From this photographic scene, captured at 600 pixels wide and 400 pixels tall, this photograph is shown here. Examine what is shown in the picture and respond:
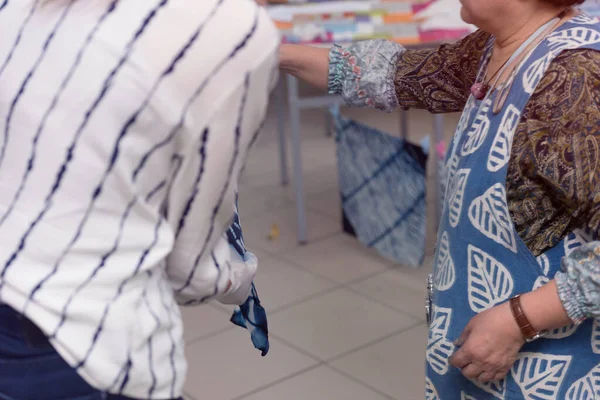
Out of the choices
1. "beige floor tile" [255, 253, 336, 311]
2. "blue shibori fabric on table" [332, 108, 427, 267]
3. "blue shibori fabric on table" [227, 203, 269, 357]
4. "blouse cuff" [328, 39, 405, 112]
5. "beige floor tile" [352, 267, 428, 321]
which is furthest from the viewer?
"blue shibori fabric on table" [332, 108, 427, 267]

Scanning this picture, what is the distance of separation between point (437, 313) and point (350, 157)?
6.85 ft

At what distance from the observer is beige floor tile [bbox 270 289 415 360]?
256 centimetres

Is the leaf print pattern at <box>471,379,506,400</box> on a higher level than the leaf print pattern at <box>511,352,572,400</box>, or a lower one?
lower

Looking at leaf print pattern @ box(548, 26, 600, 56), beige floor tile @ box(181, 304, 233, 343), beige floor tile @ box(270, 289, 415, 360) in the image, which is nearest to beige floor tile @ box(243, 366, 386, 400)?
beige floor tile @ box(270, 289, 415, 360)

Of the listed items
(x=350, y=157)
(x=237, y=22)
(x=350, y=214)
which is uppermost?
(x=237, y=22)

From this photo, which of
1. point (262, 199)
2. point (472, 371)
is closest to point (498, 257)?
point (472, 371)

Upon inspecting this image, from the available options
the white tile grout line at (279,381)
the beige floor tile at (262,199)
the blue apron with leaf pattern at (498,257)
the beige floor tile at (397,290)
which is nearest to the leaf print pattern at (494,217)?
the blue apron with leaf pattern at (498,257)

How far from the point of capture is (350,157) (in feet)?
10.8

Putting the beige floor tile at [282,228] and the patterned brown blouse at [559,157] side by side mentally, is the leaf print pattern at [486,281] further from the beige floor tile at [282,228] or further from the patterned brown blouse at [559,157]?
the beige floor tile at [282,228]

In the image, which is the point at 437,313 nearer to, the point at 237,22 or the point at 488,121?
the point at 488,121

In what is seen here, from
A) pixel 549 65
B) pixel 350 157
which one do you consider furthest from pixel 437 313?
pixel 350 157

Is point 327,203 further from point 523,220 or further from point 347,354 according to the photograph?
point 523,220

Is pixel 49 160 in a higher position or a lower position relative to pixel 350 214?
higher

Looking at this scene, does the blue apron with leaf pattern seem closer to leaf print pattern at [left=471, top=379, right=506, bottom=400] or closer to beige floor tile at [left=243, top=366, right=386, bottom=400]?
leaf print pattern at [left=471, top=379, right=506, bottom=400]
